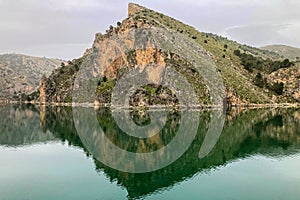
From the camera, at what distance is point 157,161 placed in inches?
1859

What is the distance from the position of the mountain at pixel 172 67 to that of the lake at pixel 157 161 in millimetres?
46090

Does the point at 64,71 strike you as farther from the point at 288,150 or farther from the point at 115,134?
the point at 288,150

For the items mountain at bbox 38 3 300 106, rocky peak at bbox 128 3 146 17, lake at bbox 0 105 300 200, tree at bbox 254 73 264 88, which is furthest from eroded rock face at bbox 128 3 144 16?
lake at bbox 0 105 300 200

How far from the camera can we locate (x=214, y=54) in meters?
141

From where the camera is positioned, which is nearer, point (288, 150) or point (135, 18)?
point (288, 150)

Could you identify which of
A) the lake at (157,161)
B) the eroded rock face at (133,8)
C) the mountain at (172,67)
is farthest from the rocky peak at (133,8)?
the lake at (157,161)

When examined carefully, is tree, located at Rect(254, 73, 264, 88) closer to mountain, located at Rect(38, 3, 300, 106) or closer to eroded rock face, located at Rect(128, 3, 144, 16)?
mountain, located at Rect(38, 3, 300, 106)

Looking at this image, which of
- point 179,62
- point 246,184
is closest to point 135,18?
point 179,62

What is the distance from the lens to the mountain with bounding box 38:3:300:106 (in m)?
126

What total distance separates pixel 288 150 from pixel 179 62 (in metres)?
A: 83.1

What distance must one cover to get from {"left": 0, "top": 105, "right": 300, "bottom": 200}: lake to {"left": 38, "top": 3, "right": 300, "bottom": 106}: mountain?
46.1 metres

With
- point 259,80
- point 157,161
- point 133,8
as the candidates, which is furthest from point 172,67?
point 157,161

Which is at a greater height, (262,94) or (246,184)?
(262,94)

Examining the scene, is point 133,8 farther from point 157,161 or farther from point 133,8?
point 157,161
